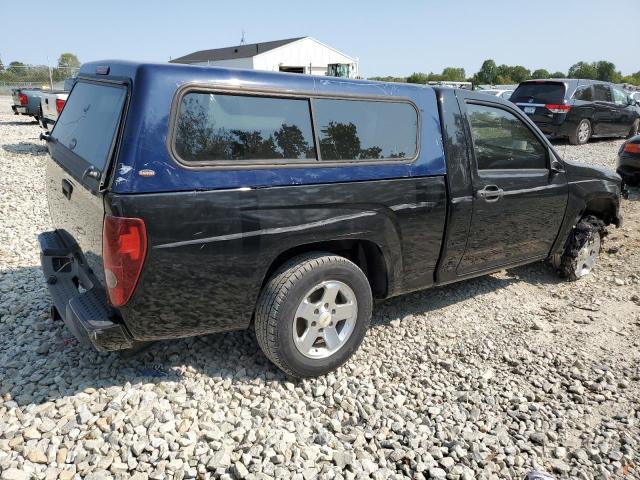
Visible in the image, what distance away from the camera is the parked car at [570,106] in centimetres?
1273

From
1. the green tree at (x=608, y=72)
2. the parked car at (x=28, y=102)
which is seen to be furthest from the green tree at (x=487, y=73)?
the parked car at (x=28, y=102)

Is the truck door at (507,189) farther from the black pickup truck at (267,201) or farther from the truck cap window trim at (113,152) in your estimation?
the truck cap window trim at (113,152)

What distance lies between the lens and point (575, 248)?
4.79 m

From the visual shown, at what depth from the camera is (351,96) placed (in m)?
3.10

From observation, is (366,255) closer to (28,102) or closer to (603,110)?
(603,110)

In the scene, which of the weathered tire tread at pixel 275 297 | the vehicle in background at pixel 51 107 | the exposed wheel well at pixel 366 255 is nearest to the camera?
the weathered tire tread at pixel 275 297

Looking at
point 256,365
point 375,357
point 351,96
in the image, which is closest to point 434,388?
point 375,357

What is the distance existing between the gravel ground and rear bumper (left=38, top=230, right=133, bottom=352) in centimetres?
47

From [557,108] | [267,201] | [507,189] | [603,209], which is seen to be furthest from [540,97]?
[267,201]

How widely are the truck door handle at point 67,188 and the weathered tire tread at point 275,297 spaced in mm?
1363

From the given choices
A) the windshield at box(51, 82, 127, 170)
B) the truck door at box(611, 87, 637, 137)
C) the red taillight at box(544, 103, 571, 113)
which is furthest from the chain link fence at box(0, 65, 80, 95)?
the windshield at box(51, 82, 127, 170)

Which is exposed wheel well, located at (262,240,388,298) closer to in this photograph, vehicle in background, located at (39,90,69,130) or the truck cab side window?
the truck cab side window

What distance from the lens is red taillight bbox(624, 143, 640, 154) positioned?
7820 mm

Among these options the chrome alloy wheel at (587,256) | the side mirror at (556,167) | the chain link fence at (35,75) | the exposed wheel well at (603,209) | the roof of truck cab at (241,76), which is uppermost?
the chain link fence at (35,75)
